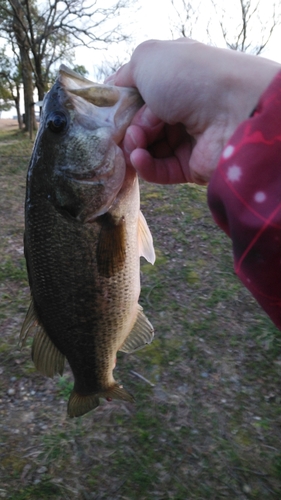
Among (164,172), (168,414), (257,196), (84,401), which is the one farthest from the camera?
(168,414)

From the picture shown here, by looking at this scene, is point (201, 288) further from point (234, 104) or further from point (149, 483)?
point (234, 104)

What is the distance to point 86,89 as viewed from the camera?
56.1 inches

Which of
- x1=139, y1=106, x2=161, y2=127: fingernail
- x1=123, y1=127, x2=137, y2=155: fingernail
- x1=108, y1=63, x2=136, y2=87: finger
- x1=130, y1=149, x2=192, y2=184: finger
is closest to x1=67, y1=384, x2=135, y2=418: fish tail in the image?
x1=130, y1=149, x2=192, y2=184: finger

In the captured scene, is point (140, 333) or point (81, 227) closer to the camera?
point (81, 227)

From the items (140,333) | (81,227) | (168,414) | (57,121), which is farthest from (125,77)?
(168,414)

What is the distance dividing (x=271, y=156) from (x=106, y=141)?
807mm

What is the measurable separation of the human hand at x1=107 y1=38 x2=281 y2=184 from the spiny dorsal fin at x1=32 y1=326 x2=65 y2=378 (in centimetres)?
85

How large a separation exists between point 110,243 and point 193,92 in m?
0.64

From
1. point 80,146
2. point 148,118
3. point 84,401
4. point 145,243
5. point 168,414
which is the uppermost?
point 148,118

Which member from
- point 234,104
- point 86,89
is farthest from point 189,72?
point 86,89

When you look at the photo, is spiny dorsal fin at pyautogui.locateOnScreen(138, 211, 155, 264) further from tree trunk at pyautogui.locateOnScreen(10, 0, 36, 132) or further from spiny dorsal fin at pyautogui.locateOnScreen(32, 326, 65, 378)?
tree trunk at pyautogui.locateOnScreen(10, 0, 36, 132)

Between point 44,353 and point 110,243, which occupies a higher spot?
point 110,243

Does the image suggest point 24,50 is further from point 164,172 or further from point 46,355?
point 46,355

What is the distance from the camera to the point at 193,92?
1259 millimetres
